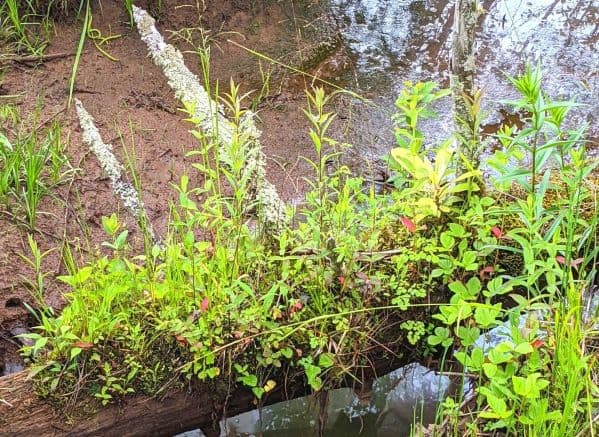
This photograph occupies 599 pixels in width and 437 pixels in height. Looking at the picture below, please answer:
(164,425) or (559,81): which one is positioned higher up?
(559,81)

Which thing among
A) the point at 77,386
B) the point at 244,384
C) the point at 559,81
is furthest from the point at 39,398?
the point at 559,81

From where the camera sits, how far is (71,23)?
4164 millimetres

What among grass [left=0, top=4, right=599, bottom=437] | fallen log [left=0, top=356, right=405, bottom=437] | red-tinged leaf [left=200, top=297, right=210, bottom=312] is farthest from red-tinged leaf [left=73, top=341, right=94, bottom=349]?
red-tinged leaf [left=200, top=297, right=210, bottom=312]

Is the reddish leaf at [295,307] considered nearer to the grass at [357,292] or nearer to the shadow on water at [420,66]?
the grass at [357,292]

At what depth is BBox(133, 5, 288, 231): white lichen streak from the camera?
132 inches

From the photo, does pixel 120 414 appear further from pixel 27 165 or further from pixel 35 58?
pixel 35 58

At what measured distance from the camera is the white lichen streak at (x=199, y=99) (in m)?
3.35

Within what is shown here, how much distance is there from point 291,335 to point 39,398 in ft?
2.92

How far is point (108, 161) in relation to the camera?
3469 mm

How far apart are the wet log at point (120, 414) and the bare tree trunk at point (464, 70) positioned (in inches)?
50.1

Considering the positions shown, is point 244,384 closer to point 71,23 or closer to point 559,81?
point 559,81

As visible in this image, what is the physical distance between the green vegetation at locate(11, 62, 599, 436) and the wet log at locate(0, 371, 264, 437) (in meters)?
0.06

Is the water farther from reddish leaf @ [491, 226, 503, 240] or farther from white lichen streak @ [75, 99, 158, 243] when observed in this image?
white lichen streak @ [75, 99, 158, 243]

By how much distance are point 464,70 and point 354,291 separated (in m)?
1.00
